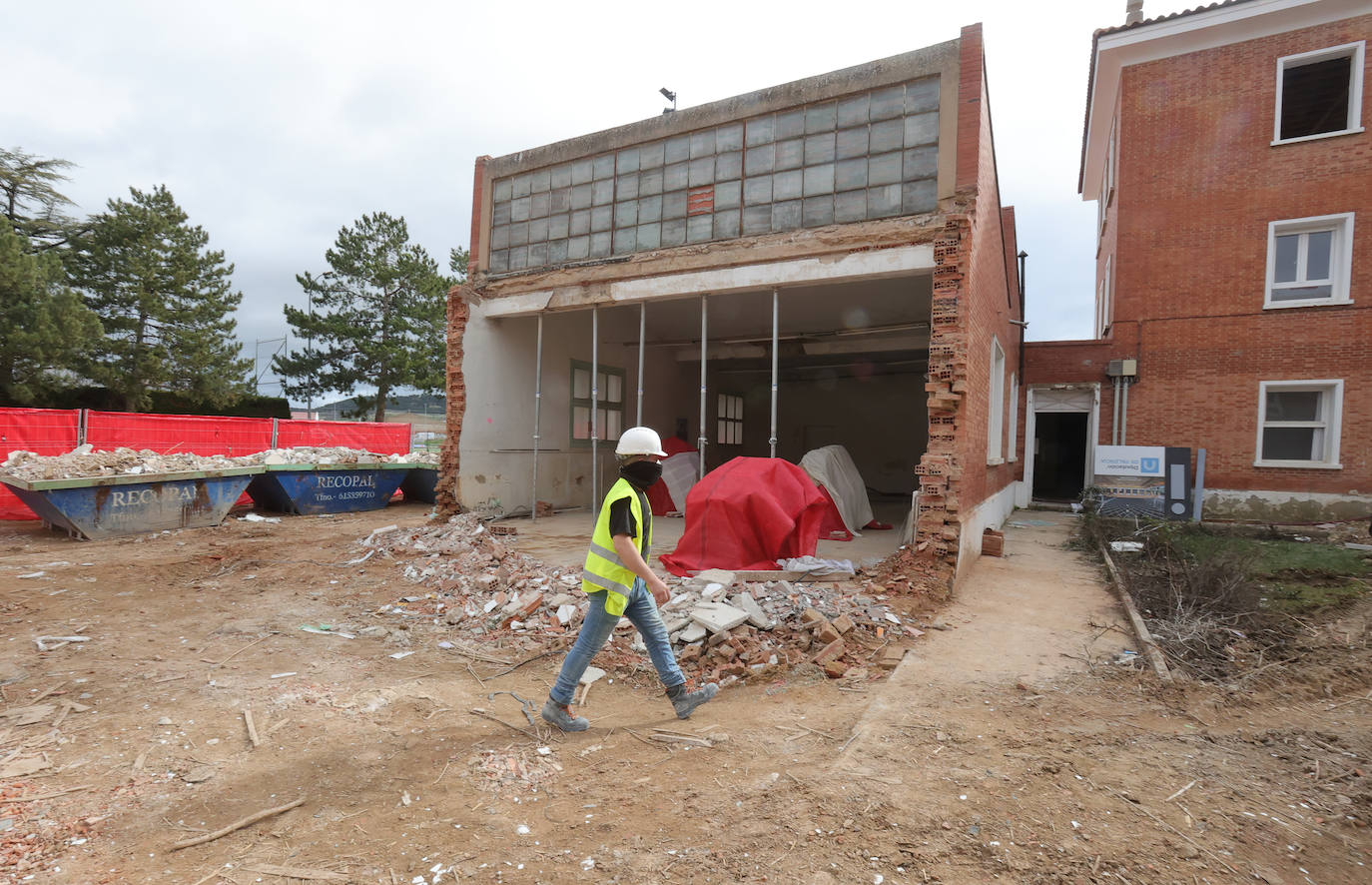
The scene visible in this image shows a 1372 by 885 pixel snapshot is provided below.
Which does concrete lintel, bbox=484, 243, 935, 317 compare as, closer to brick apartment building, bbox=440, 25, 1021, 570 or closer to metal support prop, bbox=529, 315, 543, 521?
brick apartment building, bbox=440, 25, 1021, 570

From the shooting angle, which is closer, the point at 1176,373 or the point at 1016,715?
the point at 1016,715

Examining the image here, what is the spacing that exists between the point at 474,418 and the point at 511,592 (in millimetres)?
4790

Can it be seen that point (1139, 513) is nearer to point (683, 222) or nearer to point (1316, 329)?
point (1316, 329)

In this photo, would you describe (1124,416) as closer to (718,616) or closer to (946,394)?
(946,394)

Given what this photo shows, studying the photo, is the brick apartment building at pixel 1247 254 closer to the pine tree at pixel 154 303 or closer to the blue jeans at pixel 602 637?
the blue jeans at pixel 602 637

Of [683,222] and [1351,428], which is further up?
[683,222]

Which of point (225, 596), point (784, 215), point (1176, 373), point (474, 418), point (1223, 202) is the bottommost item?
point (225, 596)

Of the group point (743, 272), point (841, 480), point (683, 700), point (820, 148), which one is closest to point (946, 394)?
point (841, 480)

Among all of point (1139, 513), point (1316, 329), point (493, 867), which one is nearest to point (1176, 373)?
point (1316, 329)

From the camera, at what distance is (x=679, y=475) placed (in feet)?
39.2

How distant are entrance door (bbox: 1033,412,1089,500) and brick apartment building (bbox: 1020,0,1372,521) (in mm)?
3321

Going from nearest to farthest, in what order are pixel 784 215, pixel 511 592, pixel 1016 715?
pixel 1016 715 → pixel 511 592 → pixel 784 215

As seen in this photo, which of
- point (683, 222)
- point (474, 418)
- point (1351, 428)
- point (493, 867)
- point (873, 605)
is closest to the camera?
point (493, 867)

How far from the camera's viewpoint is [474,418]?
10539 mm
